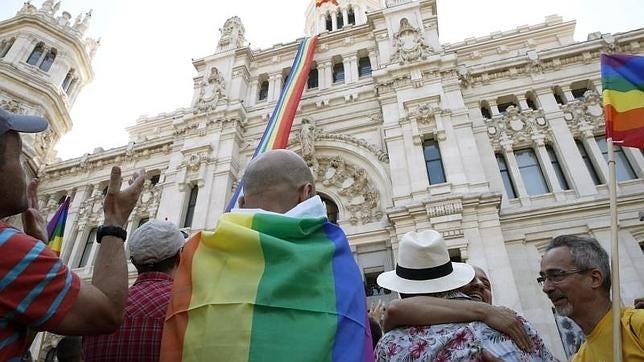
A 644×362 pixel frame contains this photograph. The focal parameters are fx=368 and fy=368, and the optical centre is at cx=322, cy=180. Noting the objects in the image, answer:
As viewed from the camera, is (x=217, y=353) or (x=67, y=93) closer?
(x=217, y=353)

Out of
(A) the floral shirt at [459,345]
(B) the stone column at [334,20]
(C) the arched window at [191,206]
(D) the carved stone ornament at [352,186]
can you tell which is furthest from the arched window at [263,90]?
(A) the floral shirt at [459,345]

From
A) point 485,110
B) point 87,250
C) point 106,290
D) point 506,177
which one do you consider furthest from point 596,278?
point 87,250

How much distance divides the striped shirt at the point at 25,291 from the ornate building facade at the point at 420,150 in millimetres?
9797

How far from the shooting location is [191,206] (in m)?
14.9

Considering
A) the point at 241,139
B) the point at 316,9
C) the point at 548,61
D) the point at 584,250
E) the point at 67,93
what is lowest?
the point at 584,250

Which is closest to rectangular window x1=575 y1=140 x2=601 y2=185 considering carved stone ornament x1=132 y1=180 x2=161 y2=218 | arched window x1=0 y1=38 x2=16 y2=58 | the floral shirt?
the floral shirt

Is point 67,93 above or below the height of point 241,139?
above

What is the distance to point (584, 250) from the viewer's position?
111 inches

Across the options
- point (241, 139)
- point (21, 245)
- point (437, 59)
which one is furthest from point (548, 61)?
point (21, 245)

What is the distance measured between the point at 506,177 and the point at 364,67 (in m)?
8.86

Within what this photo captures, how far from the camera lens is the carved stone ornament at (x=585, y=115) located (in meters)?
12.6

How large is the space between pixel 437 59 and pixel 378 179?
5467 mm

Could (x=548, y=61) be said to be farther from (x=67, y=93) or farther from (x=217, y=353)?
(x=67, y=93)

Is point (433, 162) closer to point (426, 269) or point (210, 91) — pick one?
point (426, 269)
